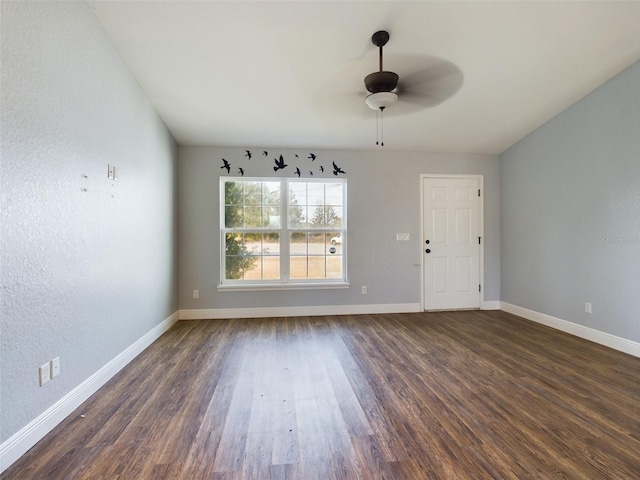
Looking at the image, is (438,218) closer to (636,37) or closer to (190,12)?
(636,37)

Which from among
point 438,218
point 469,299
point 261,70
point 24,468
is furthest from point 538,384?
point 261,70

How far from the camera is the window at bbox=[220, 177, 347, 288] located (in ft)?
13.5

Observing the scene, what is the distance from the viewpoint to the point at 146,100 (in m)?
3.02

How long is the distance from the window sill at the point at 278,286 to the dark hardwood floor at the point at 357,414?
95 centimetres

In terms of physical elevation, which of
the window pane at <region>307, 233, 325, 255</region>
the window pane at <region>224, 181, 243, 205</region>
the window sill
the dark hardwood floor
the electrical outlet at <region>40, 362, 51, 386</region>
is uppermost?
the window pane at <region>224, 181, 243, 205</region>

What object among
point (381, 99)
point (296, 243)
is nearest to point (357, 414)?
point (381, 99)

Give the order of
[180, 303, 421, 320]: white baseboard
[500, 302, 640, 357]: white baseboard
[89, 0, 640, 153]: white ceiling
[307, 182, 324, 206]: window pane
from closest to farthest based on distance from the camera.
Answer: [89, 0, 640, 153]: white ceiling
[500, 302, 640, 357]: white baseboard
[180, 303, 421, 320]: white baseboard
[307, 182, 324, 206]: window pane

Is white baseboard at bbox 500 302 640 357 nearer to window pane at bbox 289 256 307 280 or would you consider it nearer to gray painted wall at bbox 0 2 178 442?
window pane at bbox 289 256 307 280

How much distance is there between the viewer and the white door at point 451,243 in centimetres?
436

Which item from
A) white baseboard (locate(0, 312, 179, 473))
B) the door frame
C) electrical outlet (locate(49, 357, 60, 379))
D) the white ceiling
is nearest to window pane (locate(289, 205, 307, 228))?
the white ceiling

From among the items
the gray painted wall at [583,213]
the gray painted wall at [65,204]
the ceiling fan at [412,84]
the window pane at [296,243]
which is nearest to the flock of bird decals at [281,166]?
the window pane at [296,243]

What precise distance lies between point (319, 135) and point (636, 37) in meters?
3.04

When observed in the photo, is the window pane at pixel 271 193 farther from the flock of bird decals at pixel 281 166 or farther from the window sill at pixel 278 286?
the window sill at pixel 278 286

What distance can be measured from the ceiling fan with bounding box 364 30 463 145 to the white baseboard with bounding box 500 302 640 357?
9.77 ft
